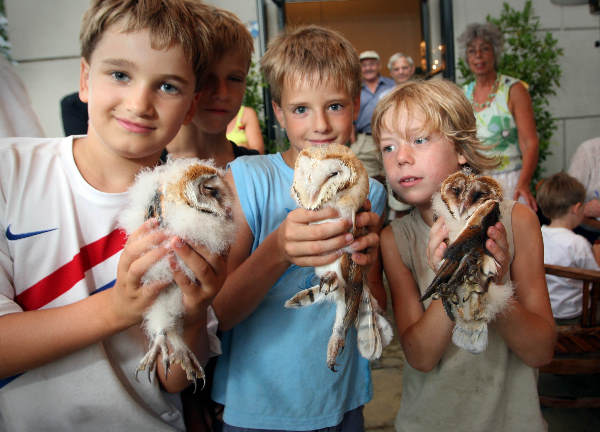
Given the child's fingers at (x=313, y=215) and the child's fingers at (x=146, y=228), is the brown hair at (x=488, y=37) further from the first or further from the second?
the child's fingers at (x=146, y=228)

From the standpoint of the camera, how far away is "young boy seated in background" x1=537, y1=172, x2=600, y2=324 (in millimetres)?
2459

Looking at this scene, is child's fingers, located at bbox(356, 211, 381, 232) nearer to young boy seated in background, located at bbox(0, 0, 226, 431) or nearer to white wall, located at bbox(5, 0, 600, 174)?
young boy seated in background, located at bbox(0, 0, 226, 431)

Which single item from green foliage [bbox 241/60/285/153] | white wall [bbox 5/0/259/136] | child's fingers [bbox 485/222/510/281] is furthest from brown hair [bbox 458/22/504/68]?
child's fingers [bbox 485/222/510/281]

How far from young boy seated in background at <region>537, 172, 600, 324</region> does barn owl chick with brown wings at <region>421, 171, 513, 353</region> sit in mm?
A: 1786

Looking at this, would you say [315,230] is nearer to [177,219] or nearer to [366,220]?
[366,220]

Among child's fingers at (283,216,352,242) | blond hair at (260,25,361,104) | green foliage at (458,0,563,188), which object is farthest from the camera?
green foliage at (458,0,563,188)

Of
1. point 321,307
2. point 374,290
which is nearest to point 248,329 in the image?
point 321,307

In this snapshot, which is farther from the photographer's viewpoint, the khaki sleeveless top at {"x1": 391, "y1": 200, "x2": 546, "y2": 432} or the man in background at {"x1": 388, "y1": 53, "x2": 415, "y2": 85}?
the man in background at {"x1": 388, "y1": 53, "x2": 415, "y2": 85}

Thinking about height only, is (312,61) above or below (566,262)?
above

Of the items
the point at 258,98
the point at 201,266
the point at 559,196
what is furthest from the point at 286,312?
the point at 258,98

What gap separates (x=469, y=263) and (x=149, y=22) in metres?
0.87

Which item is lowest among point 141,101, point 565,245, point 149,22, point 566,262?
point 566,262

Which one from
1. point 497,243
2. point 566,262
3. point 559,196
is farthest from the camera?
point 559,196

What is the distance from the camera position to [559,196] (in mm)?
2896
